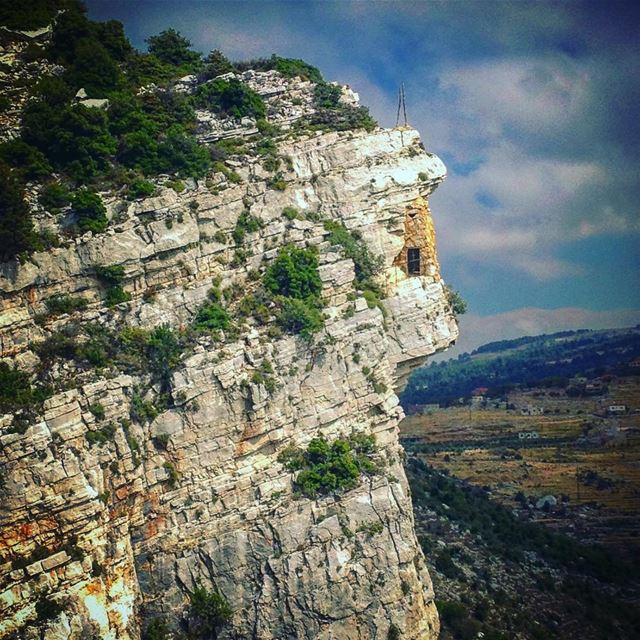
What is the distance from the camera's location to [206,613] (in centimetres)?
3816

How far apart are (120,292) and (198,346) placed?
423 centimetres

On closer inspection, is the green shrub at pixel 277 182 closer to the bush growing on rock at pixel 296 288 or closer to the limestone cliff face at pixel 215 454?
the limestone cliff face at pixel 215 454

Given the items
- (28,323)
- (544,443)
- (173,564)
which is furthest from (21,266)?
(544,443)

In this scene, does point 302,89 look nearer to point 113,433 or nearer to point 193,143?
point 193,143

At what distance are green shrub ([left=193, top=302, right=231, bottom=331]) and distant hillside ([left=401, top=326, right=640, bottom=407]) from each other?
95.4 m

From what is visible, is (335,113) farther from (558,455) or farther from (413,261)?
(558,455)

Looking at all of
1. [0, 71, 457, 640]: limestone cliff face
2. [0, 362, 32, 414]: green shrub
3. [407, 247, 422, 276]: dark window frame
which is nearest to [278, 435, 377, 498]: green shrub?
[0, 71, 457, 640]: limestone cliff face

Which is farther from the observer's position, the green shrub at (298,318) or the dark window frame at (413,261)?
the dark window frame at (413,261)

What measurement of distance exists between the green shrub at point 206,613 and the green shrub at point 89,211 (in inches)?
646

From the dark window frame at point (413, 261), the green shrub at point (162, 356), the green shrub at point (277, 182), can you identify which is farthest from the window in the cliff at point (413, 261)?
the green shrub at point (162, 356)

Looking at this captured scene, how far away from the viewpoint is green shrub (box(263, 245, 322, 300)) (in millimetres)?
42656

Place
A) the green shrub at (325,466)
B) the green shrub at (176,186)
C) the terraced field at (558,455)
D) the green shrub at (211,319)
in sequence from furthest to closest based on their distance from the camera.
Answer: the terraced field at (558,455)
the green shrub at (176,186)
the green shrub at (211,319)
the green shrub at (325,466)

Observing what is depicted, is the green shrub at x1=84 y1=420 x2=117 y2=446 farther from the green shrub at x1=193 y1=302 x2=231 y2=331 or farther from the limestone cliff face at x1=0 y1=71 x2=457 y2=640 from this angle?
the green shrub at x1=193 y1=302 x2=231 y2=331

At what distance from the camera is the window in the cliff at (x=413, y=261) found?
46812 mm
